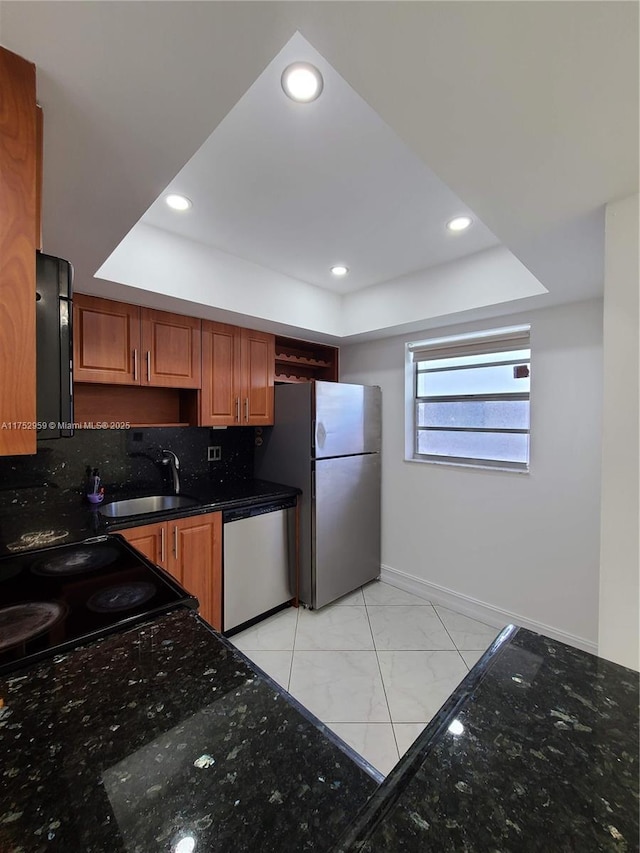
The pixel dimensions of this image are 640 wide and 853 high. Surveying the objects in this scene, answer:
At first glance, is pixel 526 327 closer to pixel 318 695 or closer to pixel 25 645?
pixel 318 695

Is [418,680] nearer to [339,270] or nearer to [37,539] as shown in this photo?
[37,539]

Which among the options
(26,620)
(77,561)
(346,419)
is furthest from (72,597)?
(346,419)

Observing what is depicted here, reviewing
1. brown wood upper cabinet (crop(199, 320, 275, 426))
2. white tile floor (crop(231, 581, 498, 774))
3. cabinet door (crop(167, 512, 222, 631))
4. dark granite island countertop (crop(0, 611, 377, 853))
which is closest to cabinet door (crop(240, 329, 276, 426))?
brown wood upper cabinet (crop(199, 320, 275, 426))

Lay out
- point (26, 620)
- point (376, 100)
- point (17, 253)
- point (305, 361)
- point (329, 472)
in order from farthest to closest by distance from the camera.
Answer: point (305, 361), point (329, 472), point (26, 620), point (376, 100), point (17, 253)

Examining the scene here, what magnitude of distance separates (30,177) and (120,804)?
105cm

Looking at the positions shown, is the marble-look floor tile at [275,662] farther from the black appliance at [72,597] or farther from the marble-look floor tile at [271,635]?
the black appliance at [72,597]

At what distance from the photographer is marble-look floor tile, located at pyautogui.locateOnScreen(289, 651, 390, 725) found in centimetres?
170

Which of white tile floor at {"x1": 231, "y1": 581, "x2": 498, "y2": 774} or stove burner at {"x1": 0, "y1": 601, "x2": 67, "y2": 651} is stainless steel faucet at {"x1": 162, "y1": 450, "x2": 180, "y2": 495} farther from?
stove burner at {"x1": 0, "y1": 601, "x2": 67, "y2": 651}

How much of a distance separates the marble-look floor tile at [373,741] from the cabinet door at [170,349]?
207cm

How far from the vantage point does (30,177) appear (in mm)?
688

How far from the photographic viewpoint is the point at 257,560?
2.39 metres

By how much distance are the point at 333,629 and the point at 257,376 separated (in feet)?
6.19

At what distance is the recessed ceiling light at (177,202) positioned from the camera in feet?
5.25

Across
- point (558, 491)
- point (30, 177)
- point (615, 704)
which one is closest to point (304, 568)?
point (558, 491)
